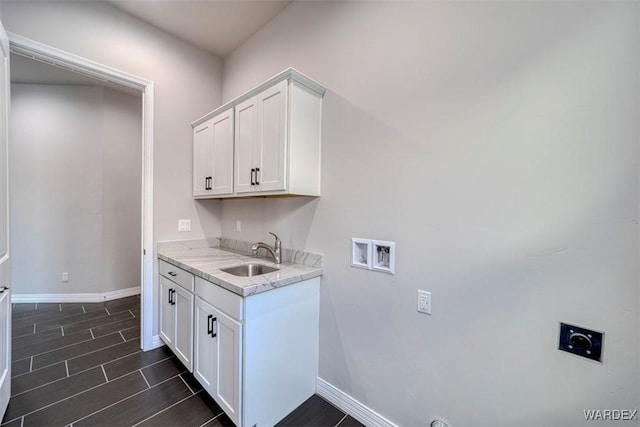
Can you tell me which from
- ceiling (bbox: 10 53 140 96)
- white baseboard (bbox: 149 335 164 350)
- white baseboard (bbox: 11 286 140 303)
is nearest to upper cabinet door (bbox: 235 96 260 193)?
white baseboard (bbox: 149 335 164 350)

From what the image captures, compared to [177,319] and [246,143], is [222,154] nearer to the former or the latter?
[246,143]

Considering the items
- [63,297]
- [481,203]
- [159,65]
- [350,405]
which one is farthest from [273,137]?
[63,297]

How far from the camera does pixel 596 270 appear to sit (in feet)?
3.09

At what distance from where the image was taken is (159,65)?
2.45 m

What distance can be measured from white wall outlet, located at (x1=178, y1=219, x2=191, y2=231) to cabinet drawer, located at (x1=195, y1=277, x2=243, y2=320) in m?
1.01

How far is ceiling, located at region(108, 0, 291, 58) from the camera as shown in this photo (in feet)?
6.95

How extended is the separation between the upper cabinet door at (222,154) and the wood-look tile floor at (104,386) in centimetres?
154

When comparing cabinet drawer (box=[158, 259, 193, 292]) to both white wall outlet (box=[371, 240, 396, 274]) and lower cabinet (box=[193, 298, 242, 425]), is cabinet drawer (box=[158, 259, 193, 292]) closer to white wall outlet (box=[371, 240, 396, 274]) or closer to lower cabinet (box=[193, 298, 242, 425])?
lower cabinet (box=[193, 298, 242, 425])

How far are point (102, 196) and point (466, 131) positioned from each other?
448cm

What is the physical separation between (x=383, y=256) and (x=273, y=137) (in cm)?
107

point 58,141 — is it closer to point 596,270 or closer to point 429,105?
point 429,105

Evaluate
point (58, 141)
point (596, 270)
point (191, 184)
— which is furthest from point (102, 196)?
point (596, 270)

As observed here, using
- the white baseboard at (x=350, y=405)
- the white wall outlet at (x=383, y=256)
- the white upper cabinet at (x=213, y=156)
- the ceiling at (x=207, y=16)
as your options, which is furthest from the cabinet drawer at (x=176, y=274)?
the ceiling at (x=207, y=16)

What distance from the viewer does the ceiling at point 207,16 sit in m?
2.12
